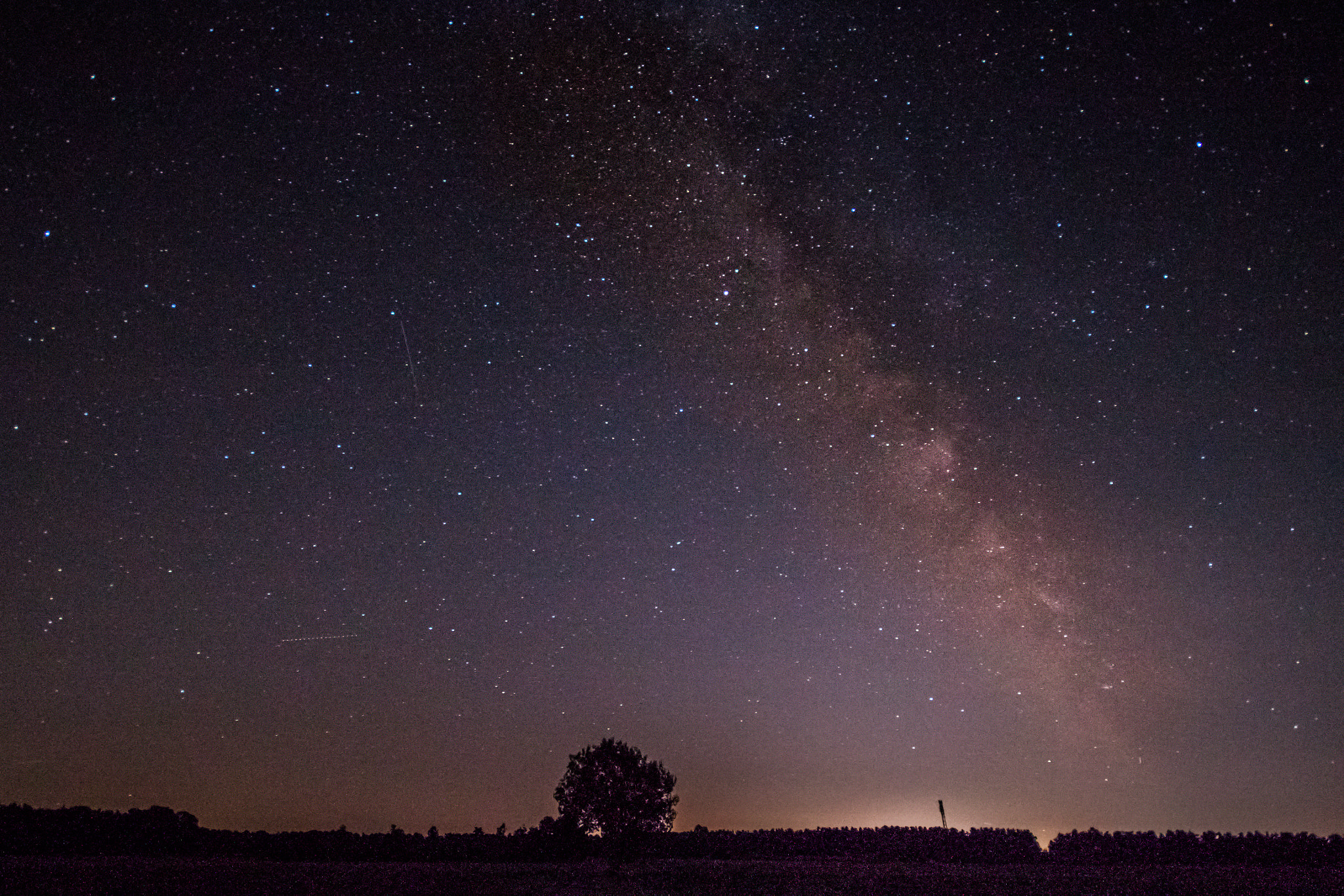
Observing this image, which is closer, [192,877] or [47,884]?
[47,884]

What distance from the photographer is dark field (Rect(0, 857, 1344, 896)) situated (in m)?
22.4

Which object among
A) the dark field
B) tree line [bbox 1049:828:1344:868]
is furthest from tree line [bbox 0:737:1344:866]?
the dark field

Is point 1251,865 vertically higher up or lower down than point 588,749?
lower down

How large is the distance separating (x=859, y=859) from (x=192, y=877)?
2772 cm

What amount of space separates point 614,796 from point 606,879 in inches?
131

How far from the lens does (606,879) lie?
27.1m

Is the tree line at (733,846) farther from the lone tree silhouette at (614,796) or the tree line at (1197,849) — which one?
the lone tree silhouette at (614,796)

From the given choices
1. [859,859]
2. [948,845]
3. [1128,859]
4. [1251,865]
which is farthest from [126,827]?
[1251,865]

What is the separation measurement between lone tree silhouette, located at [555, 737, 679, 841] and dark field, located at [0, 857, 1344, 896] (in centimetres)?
176

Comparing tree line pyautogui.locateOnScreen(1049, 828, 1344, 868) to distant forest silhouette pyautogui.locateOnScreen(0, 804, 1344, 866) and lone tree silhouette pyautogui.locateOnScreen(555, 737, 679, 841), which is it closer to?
distant forest silhouette pyautogui.locateOnScreen(0, 804, 1344, 866)

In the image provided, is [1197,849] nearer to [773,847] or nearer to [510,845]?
[773,847]

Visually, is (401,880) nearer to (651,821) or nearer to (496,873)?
(496,873)

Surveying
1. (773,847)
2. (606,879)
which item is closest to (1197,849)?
(773,847)

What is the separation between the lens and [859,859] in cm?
3750
